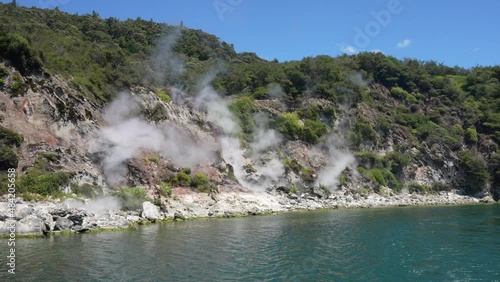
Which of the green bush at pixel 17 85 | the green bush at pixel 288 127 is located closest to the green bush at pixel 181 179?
the green bush at pixel 17 85

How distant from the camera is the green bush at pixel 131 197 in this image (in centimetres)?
4250

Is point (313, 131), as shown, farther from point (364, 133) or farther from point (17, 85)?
point (17, 85)

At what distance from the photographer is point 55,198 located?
124 feet

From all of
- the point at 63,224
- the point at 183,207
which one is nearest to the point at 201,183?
the point at 183,207

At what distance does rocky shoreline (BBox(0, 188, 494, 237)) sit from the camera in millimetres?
31031

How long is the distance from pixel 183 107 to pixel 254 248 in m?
44.6

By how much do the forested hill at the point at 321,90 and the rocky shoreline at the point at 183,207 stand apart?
5.84 meters

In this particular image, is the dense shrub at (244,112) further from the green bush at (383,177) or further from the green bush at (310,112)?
the green bush at (383,177)

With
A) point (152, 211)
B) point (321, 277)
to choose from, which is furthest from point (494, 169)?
point (321, 277)

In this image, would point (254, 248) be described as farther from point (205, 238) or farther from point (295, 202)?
point (295, 202)

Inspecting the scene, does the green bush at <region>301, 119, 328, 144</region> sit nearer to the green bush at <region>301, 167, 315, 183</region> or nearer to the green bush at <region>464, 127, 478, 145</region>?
the green bush at <region>301, 167, 315, 183</region>

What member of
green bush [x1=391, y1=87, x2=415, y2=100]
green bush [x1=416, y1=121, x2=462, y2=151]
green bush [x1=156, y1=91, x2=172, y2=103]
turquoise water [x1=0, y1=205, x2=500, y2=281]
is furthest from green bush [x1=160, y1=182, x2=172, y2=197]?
green bush [x1=391, y1=87, x2=415, y2=100]

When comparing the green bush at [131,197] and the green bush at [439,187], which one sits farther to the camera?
the green bush at [439,187]

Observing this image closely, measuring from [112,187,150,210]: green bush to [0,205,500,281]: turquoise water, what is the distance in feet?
21.3
